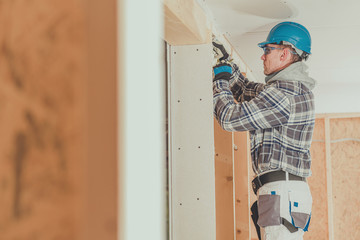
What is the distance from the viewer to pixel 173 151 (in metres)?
1.84

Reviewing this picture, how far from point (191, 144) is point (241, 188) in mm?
1912

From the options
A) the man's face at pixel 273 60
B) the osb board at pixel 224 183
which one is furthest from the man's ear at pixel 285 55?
the osb board at pixel 224 183

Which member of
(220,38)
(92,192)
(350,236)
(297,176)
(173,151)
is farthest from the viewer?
(350,236)

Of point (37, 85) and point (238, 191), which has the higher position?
point (37, 85)

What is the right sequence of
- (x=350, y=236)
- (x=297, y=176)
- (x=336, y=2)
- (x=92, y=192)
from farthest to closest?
(x=350, y=236) < (x=336, y=2) < (x=297, y=176) < (x=92, y=192)

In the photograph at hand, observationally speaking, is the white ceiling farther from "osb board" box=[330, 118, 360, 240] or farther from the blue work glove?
"osb board" box=[330, 118, 360, 240]

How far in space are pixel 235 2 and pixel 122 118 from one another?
2.07m

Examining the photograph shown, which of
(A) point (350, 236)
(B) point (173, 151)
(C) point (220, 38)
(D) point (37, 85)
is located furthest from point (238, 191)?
(D) point (37, 85)

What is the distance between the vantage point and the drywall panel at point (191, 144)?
1764 millimetres

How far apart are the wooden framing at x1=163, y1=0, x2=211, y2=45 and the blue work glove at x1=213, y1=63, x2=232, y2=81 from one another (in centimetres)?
19

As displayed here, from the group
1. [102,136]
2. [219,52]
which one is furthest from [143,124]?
[219,52]

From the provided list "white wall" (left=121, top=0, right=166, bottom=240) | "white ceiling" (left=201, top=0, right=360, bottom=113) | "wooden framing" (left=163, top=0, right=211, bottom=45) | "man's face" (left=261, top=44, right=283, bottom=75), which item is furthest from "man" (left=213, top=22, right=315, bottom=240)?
"white wall" (left=121, top=0, right=166, bottom=240)

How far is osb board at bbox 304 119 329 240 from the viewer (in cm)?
569

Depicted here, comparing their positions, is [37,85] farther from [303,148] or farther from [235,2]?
[235,2]
